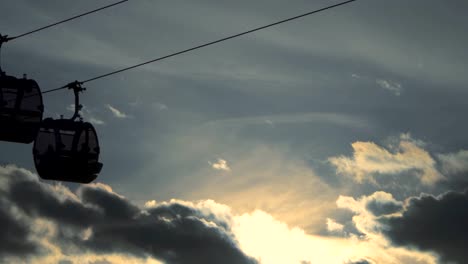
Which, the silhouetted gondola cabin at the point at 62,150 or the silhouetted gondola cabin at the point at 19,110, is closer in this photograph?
the silhouetted gondola cabin at the point at 19,110

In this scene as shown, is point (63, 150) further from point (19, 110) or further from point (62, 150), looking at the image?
point (19, 110)

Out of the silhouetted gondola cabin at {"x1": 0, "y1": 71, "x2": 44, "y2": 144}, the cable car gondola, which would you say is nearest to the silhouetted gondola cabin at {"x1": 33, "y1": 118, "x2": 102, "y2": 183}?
the cable car gondola

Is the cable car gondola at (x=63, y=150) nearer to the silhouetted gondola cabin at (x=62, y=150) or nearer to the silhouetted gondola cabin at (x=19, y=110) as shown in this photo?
the silhouetted gondola cabin at (x=62, y=150)

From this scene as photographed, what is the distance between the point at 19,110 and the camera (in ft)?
92.7

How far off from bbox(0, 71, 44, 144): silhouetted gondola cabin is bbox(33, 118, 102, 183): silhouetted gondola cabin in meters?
1.23

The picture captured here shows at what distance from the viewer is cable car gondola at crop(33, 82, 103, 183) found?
97.7ft

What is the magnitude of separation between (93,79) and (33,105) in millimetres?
3842

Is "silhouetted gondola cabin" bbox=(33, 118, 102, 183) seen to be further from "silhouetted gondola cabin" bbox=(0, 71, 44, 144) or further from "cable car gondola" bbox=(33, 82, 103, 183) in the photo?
"silhouetted gondola cabin" bbox=(0, 71, 44, 144)

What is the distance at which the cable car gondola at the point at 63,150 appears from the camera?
29781mm

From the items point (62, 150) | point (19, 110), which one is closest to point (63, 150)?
point (62, 150)

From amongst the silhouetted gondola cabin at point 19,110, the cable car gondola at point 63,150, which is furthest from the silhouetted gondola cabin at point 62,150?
the silhouetted gondola cabin at point 19,110

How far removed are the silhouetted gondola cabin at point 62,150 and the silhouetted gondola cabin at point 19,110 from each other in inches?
48.5

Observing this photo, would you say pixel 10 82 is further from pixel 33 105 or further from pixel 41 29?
pixel 41 29

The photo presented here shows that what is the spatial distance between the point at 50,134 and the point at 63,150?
3.29 feet
